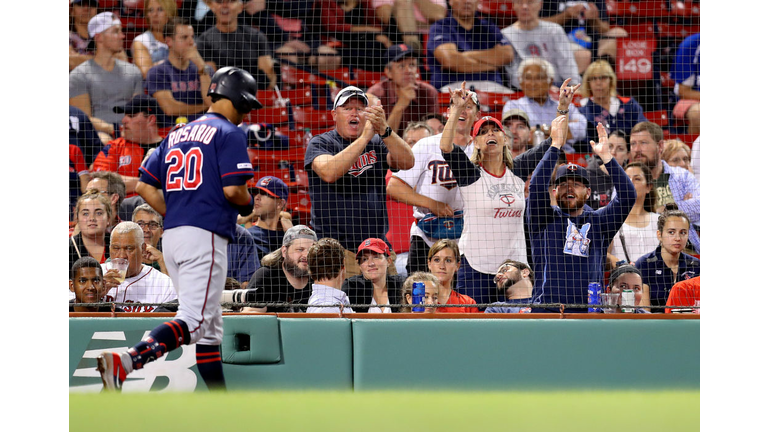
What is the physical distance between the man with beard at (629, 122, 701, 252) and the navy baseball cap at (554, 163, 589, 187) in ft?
3.64

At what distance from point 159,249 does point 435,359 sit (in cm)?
223

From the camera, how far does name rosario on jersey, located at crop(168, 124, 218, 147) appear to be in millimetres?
3453

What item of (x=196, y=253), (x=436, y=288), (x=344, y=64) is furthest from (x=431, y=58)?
(x=196, y=253)

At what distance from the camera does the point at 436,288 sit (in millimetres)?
4844


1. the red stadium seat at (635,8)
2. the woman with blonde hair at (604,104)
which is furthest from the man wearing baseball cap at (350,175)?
the red stadium seat at (635,8)

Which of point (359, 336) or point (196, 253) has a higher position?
point (196, 253)

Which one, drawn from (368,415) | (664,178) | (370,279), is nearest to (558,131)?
(370,279)

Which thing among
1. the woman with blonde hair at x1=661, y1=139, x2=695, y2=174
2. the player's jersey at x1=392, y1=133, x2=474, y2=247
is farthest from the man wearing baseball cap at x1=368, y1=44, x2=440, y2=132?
the woman with blonde hair at x1=661, y1=139, x2=695, y2=174

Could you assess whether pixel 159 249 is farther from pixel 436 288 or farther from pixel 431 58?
pixel 431 58

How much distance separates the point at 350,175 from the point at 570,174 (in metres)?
1.52

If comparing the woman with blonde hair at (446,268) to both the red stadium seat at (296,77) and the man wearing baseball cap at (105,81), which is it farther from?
the man wearing baseball cap at (105,81)

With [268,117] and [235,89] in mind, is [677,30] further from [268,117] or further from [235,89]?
[235,89]

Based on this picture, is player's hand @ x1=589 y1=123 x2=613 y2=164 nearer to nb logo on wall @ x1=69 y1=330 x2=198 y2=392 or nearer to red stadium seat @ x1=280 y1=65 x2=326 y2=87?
nb logo on wall @ x1=69 y1=330 x2=198 y2=392

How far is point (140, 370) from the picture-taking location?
170 inches
